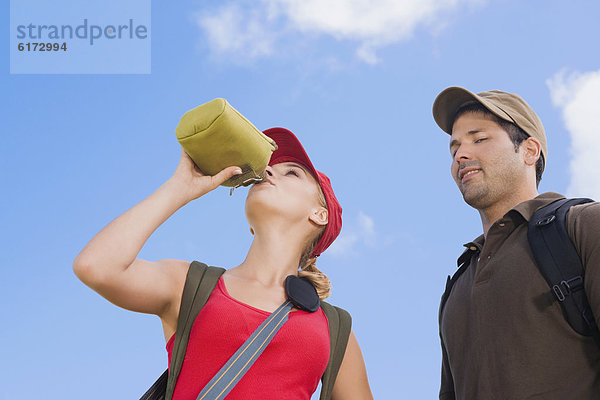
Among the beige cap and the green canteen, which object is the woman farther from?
the beige cap

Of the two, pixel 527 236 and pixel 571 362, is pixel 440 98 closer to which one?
pixel 527 236

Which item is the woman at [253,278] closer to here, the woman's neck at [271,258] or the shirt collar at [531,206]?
the woman's neck at [271,258]

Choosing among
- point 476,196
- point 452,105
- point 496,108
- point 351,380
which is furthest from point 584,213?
point 351,380

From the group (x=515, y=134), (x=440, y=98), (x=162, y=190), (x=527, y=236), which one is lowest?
(x=527, y=236)

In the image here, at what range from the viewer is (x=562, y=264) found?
3701mm

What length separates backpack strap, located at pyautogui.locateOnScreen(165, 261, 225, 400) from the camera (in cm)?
393

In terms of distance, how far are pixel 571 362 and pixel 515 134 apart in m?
2.07

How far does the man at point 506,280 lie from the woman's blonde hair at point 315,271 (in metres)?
0.97

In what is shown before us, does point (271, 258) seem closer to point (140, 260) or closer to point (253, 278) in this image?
point (253, 278)

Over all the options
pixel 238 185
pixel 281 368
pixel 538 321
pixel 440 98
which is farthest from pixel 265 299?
pixel 440 98

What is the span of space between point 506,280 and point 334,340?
133 centimetres

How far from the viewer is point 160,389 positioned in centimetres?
397

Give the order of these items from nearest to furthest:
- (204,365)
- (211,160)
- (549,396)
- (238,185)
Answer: (549,396), (204,365), (211,160), (238,185)

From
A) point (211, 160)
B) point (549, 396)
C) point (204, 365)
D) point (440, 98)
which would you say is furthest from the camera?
point (440, 98)
